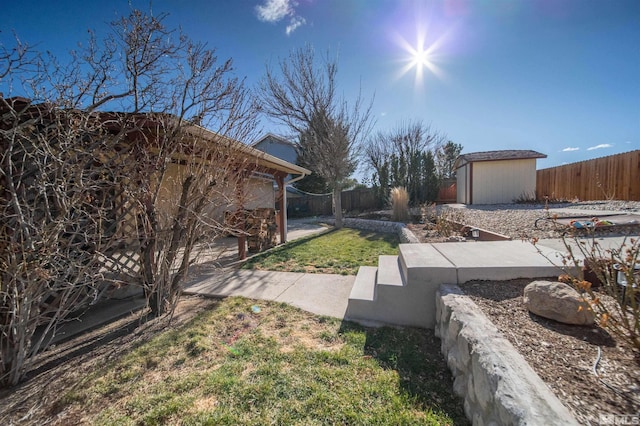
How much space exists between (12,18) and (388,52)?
7820mm

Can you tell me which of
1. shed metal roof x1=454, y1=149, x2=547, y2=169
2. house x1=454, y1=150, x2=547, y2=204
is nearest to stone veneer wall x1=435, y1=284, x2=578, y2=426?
house x1=454, y1=150, x2=547, y2=204

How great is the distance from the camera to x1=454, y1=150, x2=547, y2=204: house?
13195mm

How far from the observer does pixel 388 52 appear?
24.6ft

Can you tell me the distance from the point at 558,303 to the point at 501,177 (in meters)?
14.4

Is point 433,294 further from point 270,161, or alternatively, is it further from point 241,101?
point 270,161

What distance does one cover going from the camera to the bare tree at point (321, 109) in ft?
35.8

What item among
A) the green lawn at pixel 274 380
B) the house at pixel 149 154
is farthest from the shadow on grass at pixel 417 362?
the house at pixel 149 154

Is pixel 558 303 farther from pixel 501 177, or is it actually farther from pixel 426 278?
pixel 501 177

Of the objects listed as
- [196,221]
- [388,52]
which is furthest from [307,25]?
[196,221]

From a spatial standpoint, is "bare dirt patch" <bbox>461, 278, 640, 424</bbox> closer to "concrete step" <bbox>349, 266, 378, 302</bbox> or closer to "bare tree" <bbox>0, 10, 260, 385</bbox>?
"concrete step" <bbox>349, 266, 378, 302</bbox>

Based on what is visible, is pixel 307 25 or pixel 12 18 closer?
pixel 12 18

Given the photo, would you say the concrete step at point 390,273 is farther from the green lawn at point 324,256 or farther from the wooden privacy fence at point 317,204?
the wooden privacy fence at point 317,204

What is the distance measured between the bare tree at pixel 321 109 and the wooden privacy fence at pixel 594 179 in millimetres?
8201

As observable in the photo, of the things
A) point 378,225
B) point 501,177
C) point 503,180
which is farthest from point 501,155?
point 378,225
